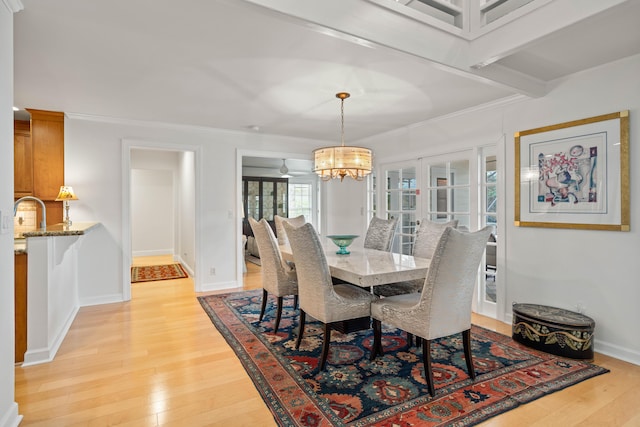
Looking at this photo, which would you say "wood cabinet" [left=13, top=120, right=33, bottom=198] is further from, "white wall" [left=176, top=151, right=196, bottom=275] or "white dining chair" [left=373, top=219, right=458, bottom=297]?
"white dining chair" [left=373, top=219, right=458, bottom=297]

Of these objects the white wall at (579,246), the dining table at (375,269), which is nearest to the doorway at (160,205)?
the dining table at (375,269)

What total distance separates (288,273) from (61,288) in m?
2.13

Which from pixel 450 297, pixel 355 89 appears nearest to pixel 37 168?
pixel 355 89

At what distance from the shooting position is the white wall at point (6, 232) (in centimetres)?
169

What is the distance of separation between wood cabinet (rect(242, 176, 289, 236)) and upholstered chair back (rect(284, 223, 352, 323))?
269 inches

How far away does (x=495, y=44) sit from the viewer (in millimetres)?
2240

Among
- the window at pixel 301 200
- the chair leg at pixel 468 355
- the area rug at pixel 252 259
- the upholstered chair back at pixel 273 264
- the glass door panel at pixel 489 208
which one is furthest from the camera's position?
the window at pixel 301 200

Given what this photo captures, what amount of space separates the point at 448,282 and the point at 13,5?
286 cm

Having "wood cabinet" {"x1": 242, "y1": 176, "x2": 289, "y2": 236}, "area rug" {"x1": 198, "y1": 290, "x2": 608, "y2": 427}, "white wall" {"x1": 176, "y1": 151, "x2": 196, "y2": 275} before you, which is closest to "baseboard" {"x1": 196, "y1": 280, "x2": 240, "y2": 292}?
"white wall" {"x1": 176, "y1": 151, "x2": 196, "y2": 275}

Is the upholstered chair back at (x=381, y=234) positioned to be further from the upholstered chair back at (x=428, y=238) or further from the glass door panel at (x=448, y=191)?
the glass door panel at (x=448, y=191)

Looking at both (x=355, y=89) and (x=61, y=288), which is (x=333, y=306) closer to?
(x=355, y=89)

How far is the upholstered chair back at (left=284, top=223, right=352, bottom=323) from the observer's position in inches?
93.2

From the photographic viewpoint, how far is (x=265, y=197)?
9.62 meters

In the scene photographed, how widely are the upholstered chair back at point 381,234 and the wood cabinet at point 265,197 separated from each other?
5.52m
